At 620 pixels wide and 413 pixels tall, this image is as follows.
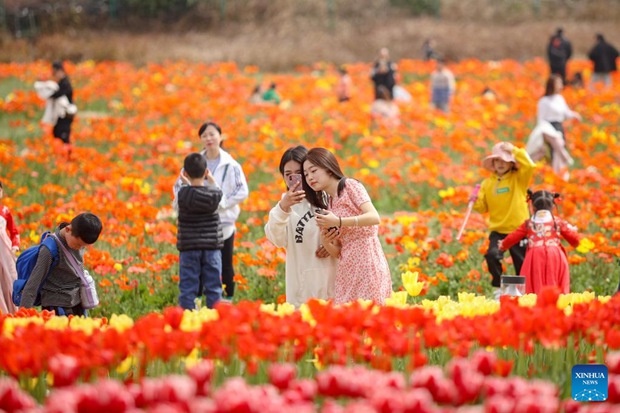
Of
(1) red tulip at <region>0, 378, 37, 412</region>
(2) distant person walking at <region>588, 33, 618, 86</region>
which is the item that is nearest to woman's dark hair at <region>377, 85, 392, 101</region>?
(2) distant person walking at <region>588, 33, 618, 86</region>

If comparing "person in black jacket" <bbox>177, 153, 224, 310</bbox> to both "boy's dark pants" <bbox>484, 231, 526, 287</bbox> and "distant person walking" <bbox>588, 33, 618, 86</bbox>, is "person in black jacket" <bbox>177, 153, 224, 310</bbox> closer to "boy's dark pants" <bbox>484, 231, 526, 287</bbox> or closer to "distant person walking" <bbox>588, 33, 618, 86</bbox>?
"boy's dark pants" <bbox>484, 231, 526, 287</bbox>

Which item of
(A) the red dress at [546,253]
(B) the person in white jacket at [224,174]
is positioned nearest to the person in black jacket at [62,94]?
(B) the person in white jacket at [224,174]

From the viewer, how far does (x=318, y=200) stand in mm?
6598

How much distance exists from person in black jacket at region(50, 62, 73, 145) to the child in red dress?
8.16m

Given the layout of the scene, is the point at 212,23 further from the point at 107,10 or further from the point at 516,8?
the point at 516,8

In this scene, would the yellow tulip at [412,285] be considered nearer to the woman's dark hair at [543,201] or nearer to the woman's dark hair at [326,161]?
the woman's dark hair at [326,161]

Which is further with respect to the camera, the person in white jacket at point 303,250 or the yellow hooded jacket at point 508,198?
the yellow hooded jacket at point 508,198

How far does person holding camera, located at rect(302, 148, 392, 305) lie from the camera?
20.6ft

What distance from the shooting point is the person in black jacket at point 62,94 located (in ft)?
45.7

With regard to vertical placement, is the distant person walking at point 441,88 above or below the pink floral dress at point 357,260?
above

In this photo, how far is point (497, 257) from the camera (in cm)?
841

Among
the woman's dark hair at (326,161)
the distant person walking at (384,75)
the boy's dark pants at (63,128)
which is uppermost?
the distant person walking at (384,75)

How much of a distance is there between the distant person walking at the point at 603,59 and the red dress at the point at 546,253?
14208 millimetres

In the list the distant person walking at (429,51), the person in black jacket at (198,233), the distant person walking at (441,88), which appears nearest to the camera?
the person in black jacket at (198,233)
